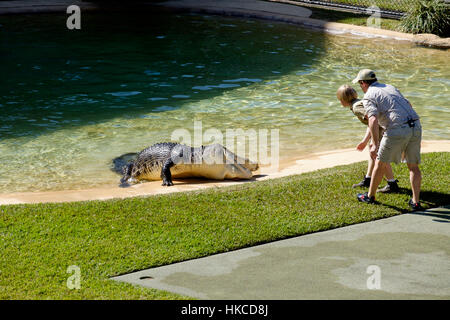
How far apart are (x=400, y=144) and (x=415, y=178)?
539mm

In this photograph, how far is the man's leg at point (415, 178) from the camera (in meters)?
7.22

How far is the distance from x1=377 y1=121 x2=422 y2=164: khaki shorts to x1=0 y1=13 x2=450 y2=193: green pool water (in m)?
4.20

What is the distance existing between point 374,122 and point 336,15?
736 inches

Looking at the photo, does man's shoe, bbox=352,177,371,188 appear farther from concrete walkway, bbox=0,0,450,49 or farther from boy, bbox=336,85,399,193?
concrete walkway, bbox=0,0,450,49

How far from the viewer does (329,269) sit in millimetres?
5688

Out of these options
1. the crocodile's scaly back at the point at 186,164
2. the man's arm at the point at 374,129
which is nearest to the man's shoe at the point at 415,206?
the man's arm at the point at 374,129

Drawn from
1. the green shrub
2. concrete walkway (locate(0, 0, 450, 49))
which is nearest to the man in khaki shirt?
concrete walkway (locate(0, 0, 450, 49))

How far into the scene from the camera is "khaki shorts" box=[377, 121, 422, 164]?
6.98 metres

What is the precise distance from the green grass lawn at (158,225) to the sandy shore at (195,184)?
27.4 inches

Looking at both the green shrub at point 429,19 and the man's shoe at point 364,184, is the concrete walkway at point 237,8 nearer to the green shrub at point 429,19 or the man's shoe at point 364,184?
the green shrub at point 429,19
